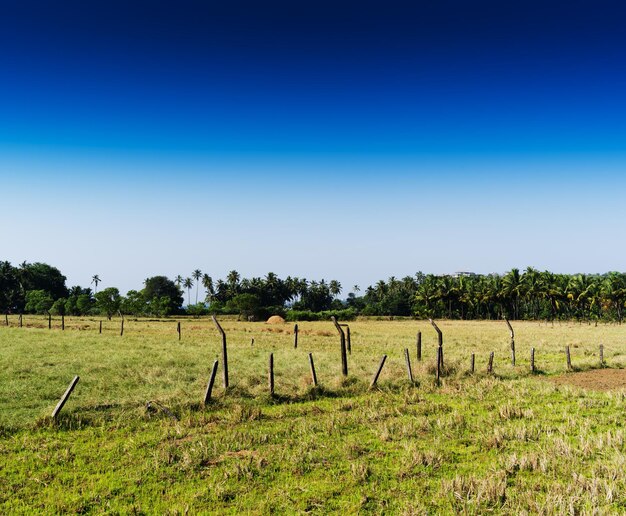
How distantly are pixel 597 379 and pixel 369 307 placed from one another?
109 m

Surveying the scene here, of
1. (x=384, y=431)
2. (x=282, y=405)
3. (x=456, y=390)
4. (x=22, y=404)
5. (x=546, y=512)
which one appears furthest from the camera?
(x=456, y=390)

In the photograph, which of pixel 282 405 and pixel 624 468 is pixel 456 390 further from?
pixel 624 468

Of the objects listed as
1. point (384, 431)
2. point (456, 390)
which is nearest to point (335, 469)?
point (384, 431)

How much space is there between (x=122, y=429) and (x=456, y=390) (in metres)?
15.0

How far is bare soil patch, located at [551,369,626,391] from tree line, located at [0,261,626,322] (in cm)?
6932

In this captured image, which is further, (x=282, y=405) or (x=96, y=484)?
(x=282, y=405)

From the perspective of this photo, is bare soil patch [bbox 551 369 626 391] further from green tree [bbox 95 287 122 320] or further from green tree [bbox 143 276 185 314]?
green tree [bbox 143 276 185 314]

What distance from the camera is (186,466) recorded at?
39.1ft

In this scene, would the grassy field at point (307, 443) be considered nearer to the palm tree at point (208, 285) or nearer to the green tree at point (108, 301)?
the green tree at point (108, 301)

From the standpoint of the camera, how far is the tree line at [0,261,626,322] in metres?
97.1

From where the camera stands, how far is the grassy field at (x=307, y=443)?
10.2 metres

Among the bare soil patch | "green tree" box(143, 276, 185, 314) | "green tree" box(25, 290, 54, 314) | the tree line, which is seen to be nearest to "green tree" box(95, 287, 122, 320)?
the tree line

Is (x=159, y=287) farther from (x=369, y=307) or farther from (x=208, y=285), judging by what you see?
(x=369, y=307)

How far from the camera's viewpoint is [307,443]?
45.2 feet
